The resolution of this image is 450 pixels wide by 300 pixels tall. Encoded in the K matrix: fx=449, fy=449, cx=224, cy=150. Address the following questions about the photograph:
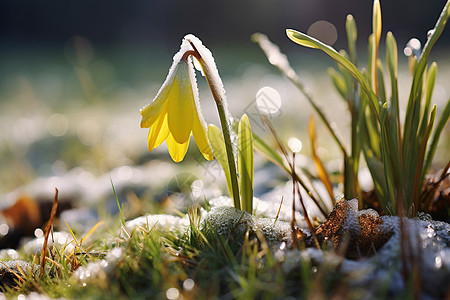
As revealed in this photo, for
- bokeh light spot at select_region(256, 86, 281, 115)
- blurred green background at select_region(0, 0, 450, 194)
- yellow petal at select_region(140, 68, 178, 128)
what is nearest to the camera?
yellow petal at select_region(140, 68, 178, 128)

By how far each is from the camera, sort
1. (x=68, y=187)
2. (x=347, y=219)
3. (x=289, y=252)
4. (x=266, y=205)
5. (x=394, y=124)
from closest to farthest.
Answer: (x=289, y=252) < (x=347, y=219) < (x=394, y=124) < (x=266, y=205) < (x=68, y=187)

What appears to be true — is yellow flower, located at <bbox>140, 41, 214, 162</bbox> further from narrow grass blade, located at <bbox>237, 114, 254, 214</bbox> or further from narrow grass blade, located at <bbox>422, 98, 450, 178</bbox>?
narrow grass blade, located at <bbox>422, 98, 450, 178</bbox>

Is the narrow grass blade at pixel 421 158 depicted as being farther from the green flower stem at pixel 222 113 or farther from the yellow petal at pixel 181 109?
the yellow petal at pixel 181 109

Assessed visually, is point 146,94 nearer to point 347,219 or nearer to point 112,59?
point 112,59

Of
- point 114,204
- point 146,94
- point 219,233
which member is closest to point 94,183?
point 114,204

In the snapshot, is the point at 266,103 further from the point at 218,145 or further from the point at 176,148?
the point at 176,148

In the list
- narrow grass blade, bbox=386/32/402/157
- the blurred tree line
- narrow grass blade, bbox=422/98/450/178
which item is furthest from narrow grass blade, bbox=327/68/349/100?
the blurred tree line

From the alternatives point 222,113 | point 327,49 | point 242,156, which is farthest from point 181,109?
point 327,49

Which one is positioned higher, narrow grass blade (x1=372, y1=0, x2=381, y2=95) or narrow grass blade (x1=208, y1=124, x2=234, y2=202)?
narrow grass blade (x1=372, y1=0, x2=381, y2=95)
